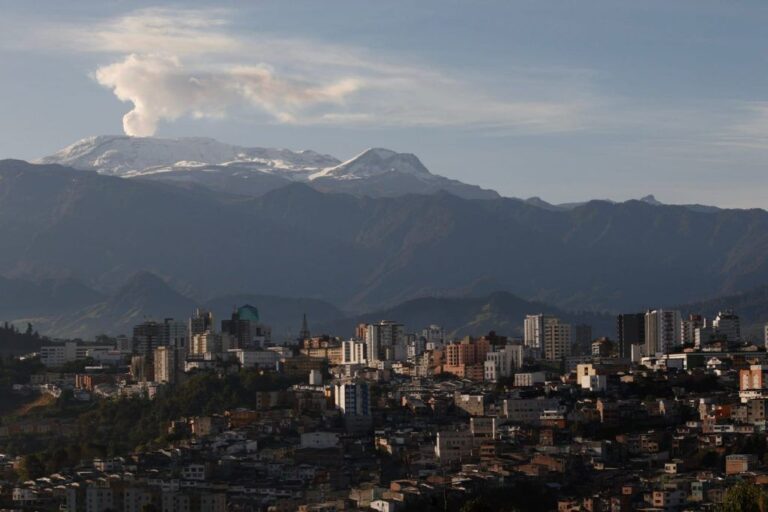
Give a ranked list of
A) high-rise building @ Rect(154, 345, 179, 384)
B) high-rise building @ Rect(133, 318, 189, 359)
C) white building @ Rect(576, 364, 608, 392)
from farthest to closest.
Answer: high-rise building @ Rect(133, 318, 189, 359), high-rise building @ Rect(154, 345, 179, 384), white building @ Rect(576, 364, 608, 392)

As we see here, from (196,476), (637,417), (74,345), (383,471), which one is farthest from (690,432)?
(74,345)

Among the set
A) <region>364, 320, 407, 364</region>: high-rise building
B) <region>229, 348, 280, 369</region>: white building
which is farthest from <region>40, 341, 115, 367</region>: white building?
<region>364, 320, 407, 364</region>: high-rise building

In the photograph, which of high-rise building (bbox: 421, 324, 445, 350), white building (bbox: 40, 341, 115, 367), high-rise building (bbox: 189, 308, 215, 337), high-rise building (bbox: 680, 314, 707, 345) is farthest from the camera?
high-rise building (bbox: 189, 308, 215, 337)

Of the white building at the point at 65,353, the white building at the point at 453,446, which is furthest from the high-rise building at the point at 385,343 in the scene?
the white building at the point at 453,446

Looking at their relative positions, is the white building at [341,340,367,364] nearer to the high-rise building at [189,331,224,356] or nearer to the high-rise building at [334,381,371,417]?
the high-rise building at [189,331,224,356]

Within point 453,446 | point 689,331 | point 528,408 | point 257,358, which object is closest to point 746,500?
point 453,446

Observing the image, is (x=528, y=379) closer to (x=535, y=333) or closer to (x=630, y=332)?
(x=630, y=332)
